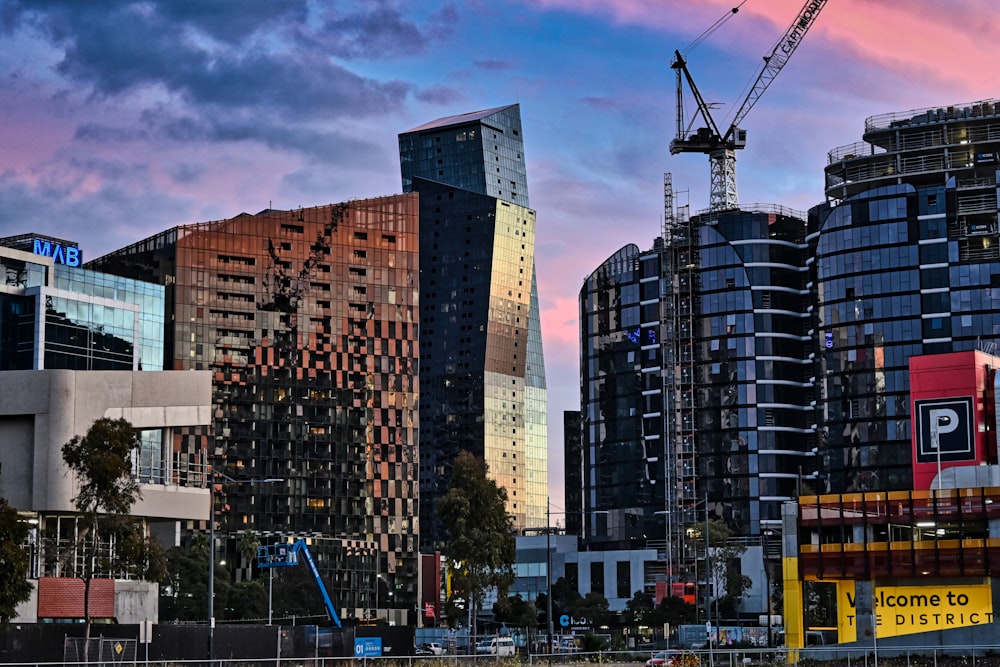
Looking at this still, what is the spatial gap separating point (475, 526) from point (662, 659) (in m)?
34.7

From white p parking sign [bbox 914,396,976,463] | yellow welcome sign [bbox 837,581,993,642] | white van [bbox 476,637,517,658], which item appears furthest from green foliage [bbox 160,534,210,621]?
yellow welcome sign [bbox 837,581,993,642]

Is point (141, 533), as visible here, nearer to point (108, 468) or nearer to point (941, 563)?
point (108, 468)

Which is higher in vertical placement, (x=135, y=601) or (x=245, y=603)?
(x=135, y=601)

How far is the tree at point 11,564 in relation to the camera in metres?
60.9

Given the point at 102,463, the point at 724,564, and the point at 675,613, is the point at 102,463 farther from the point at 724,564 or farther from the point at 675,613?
the point at 724,564

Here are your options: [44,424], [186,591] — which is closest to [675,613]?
[186,591]

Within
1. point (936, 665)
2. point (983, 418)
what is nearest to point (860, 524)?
point (983, 418)

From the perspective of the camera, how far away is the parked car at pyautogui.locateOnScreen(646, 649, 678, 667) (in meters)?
88.9

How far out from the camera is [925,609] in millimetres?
97125

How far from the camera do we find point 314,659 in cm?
6544

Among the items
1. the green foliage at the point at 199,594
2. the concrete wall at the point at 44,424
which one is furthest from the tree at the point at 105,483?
the green foliage at the point at 199,594

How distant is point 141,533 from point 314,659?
40.8 ft

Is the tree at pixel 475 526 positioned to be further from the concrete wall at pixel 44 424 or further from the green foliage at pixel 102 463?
the green foliage at pixel 102 463

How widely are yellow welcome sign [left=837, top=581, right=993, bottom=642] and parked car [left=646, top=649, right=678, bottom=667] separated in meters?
13.4
